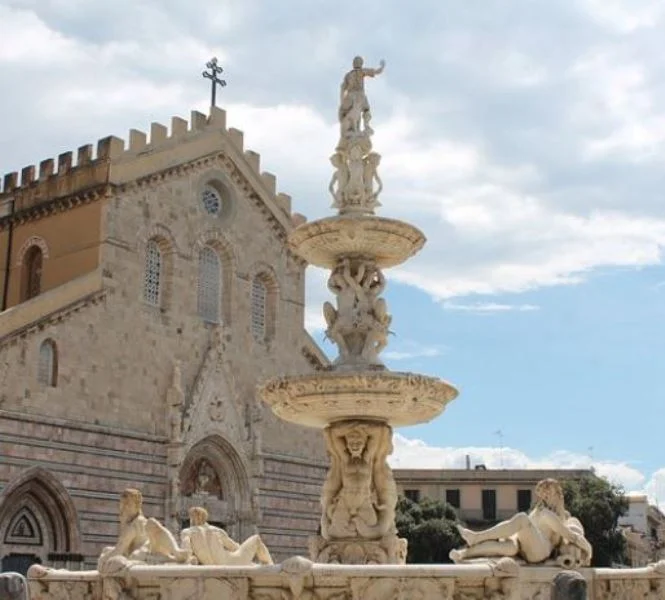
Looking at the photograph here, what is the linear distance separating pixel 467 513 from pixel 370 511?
5290 cm

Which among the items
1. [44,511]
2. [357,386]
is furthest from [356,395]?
[44,511]

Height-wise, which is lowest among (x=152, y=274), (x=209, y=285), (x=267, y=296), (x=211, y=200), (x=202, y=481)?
(x=202, y=481)

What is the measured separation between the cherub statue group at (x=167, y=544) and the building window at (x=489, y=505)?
52.4 meters

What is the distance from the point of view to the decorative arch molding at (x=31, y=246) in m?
34.9

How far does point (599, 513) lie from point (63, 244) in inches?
972

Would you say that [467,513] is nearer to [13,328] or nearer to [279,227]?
[279,227]

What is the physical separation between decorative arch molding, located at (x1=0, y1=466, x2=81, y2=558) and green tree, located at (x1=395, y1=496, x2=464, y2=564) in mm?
21673

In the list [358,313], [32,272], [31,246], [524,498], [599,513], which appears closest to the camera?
[358,313]

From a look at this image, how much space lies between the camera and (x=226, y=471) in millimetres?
36000

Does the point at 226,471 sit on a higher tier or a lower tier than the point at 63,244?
lower

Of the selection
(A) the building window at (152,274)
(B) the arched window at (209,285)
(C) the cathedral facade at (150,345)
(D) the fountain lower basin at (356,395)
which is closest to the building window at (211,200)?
(C) the cathedral facade at (150,345)

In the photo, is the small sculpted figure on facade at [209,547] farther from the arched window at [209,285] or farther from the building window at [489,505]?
the building window at [489,505]

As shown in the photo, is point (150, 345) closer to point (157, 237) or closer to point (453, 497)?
point (157, 237)

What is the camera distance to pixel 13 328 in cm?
2936
